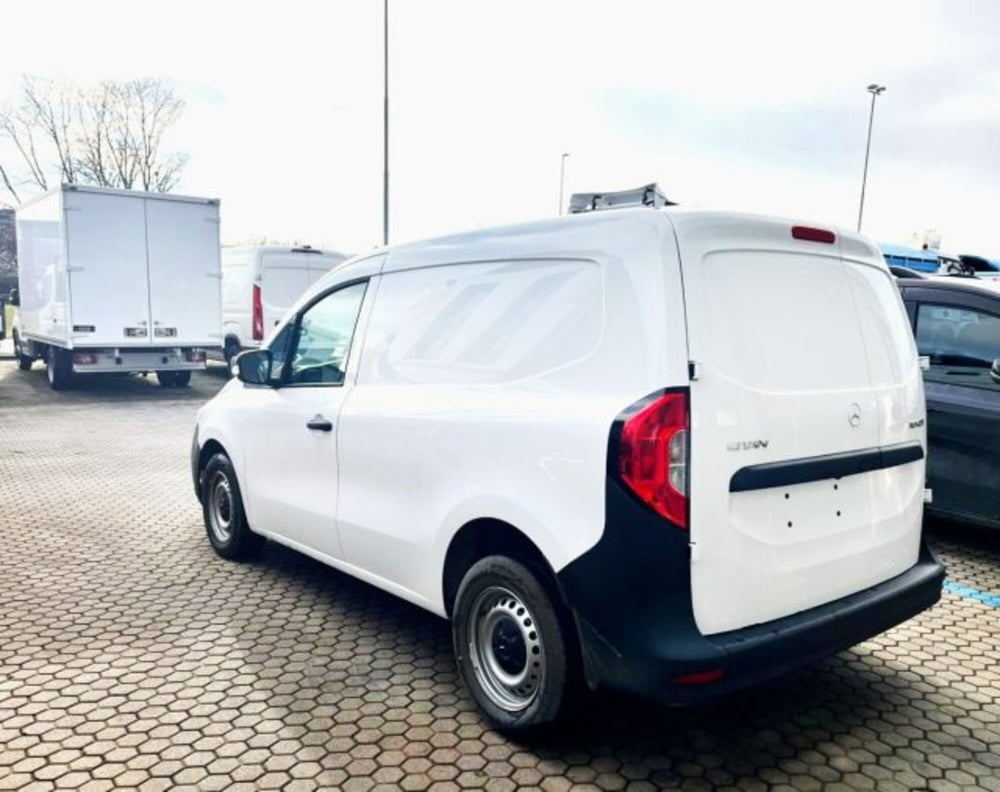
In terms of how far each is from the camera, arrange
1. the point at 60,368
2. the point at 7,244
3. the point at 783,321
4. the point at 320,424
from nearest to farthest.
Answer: the point at 783,321 < the point at 320,424 < the point at 60,368 < the point at 7,244

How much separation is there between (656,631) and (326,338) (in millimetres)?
2435

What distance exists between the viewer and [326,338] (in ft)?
13.8

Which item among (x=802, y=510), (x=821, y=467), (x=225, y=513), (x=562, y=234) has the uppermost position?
(x=562, y=234)

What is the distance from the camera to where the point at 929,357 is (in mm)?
5461

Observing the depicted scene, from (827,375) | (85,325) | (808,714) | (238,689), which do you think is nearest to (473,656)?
(238,689)

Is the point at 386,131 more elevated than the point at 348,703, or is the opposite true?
the point at 386,131

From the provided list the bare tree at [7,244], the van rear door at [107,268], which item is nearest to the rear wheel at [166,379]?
the van rear door at [107,268]

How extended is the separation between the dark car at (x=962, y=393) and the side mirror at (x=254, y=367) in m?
4.26

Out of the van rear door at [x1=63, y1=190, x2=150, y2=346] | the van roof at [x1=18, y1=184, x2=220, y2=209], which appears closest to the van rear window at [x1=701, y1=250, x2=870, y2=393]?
the van roof at [x1=18, y1=184, x2=220, y2=209]

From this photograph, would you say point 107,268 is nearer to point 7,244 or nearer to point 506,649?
point 506,649

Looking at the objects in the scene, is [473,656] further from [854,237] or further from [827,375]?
[854,237]

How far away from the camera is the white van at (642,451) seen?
2514mm

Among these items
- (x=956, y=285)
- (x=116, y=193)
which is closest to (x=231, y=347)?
(x=116, y=193)

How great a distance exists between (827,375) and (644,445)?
0.87m
